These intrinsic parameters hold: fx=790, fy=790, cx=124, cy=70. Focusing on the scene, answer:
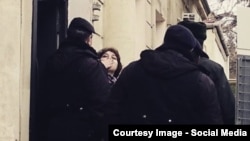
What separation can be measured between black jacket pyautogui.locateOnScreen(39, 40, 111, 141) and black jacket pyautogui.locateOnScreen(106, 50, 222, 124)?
1.61 ft

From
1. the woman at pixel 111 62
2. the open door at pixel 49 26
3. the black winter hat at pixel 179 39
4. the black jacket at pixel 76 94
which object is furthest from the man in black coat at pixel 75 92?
the open door at pixel 49 26

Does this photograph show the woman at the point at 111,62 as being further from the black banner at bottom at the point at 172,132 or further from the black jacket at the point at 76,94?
the black banner at bottom at the point at 172,132

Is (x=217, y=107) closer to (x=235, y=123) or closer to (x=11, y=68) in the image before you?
(x=235, y=123)

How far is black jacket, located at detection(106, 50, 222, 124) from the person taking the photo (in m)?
5.94

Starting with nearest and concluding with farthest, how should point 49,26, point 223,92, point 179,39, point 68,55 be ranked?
point 179,39, point 223,92, point 68,55, point 49,26

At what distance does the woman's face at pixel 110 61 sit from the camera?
7.77m

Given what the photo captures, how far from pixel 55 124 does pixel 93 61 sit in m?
0.62

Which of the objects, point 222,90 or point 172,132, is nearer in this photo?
point 172,132

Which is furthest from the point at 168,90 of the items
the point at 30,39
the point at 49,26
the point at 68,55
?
the point at 49,26

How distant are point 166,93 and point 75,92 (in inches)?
37.8

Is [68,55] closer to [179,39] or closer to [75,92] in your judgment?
[75,92]

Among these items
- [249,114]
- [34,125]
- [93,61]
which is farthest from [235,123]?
[34,125]

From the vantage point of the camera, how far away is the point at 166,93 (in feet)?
19.6

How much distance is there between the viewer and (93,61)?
6703 mm
